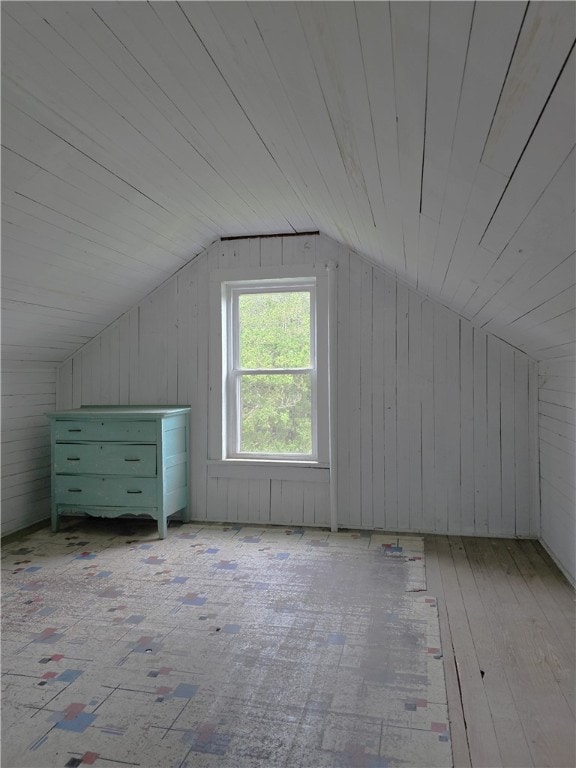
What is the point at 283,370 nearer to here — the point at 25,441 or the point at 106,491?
the point at 106,491

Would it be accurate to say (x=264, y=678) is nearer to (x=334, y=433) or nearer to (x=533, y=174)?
(x=533, y=174)

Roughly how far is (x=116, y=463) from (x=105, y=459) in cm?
9

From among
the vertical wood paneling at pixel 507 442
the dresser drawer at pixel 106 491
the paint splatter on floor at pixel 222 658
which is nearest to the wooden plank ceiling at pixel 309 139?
the vertical wood paneling at pixel 507 442

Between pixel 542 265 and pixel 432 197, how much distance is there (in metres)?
0.41

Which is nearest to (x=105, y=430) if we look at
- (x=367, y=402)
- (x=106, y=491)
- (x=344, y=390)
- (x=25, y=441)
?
(x=106, y=491)

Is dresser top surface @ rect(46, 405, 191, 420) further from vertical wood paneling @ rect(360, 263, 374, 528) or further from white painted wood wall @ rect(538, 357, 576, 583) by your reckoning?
white painted wood wall @ rect(538, 357, 576, 583)

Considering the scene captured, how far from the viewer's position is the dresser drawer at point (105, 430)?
401 centimetres

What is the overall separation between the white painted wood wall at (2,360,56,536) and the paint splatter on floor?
595 millimetres

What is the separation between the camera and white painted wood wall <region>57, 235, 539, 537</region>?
4023mm

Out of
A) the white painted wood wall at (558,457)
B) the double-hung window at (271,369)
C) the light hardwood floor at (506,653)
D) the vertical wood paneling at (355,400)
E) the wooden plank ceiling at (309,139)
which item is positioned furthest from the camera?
the double-hung window at (271,369)

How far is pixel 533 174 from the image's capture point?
4.03 ft

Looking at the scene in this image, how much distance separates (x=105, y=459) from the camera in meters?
4.09

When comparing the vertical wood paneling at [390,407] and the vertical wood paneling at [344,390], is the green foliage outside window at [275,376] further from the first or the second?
the vertical wood paneling at [390,407]

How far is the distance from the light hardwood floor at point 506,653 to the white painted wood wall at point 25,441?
9.95 feet
